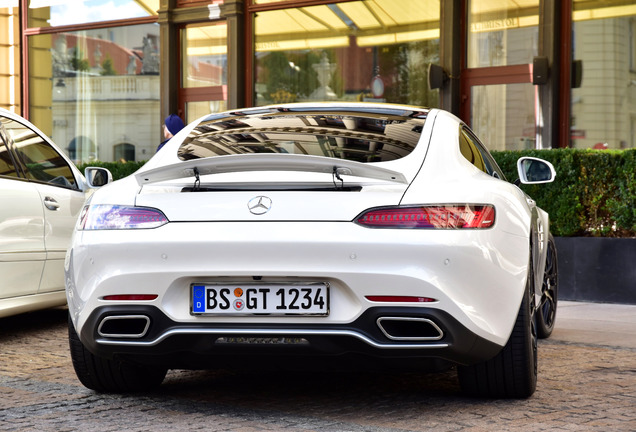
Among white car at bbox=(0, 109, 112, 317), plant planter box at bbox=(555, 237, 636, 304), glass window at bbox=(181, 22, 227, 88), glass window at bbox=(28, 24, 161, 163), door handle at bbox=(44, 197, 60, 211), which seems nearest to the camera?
white car at bbox=(0, 109, 112, 317)

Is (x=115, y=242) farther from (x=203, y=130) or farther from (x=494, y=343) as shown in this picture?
(x=494, y=343)

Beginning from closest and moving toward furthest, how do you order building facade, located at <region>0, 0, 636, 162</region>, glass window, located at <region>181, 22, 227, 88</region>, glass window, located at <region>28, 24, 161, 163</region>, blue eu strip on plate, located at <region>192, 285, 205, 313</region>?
blue eu strip on plate, located at <region>192, 285, 205, 313</region>, building facade, located at <region>0, 0, 636, 162</region>, glass window, located at <region>181, 22, 227, 88</region>, glass window, located at <region>28, 24, 161, 163</region>

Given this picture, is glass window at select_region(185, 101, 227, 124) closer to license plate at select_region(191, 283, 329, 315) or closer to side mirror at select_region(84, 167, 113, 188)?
side mirror at select_region(84, 167, 113, 188)

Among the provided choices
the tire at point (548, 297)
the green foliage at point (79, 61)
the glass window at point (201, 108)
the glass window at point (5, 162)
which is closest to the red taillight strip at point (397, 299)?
the tire at point (548, 297)

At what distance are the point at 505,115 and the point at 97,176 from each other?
7933 mm

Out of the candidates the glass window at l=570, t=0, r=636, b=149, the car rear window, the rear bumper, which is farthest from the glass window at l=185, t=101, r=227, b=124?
the rear bumper

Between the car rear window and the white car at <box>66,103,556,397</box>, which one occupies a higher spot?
the car rear window

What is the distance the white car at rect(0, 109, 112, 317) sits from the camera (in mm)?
6691

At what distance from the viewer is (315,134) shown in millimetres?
4742

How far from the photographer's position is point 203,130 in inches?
200

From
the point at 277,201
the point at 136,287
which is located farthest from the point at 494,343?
the point at 136,287

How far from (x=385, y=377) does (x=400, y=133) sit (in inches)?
52.3

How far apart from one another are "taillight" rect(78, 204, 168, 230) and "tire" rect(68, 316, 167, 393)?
0.61m

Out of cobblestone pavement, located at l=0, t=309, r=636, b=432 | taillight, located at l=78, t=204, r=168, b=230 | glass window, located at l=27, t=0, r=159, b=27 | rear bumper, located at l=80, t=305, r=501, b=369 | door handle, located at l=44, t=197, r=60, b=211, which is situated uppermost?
glass window, located at l=27, t=0, r=159, b=27
